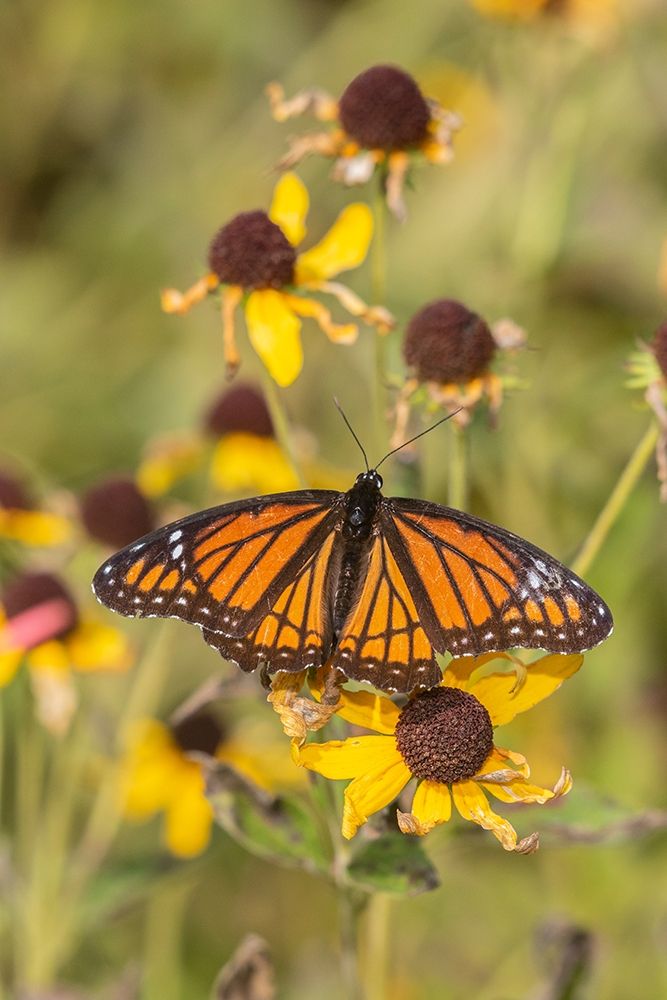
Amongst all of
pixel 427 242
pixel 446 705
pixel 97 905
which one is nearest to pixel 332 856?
pixel 446 705

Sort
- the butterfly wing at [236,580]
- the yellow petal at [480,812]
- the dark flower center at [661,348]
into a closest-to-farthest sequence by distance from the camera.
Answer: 1. the yellow petal at [480,812]
2. the butterfly wing at [236,580]
3. the dark flower center at [661,348]

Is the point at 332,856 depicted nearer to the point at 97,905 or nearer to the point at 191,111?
the point at 97,905

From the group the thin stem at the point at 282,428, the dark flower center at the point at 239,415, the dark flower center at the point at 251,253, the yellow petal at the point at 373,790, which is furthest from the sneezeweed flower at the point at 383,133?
the yellow petal at the point at 373,790

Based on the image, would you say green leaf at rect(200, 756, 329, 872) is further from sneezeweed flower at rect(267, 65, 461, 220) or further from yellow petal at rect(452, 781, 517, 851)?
sneezeweed flower at rect(267, 65, 461, 220)

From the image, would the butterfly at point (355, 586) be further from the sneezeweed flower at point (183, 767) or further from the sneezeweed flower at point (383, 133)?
the sneezeweed flower at point (183, 767)

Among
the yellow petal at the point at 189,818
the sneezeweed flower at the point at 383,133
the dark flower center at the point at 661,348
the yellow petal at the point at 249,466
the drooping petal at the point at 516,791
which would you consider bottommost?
the yellow petal at the point at 189,818

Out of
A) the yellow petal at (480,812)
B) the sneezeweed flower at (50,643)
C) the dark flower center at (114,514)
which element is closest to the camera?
the yellow petal at (480,812)
